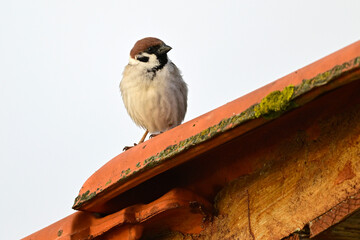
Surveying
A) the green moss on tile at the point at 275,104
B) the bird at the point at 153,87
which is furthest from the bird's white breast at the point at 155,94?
the green moss on tile at the point at 275,104

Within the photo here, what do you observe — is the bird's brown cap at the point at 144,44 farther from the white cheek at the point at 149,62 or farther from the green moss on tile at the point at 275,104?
the green moss on tile at the point at 275,104

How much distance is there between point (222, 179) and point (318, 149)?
353 mm

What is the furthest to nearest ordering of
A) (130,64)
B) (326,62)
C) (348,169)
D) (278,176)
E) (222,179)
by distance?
(130,64) < (222,179) < (278,176) < (348,169) < (326,62)

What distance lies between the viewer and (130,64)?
14.2 ft

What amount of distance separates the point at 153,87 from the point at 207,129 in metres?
2.42

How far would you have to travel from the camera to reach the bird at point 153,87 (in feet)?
13.7

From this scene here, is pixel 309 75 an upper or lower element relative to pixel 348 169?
upper

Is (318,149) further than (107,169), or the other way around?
(107,169)

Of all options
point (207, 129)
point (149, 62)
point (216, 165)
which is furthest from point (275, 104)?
point (149, 62)

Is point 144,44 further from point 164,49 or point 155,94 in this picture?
point 155,94

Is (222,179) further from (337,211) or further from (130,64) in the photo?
(130,64)

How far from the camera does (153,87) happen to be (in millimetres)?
4156

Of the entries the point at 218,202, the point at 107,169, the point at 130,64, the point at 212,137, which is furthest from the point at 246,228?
the point at 130,64

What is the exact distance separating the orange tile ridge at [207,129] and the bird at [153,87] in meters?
2.10
